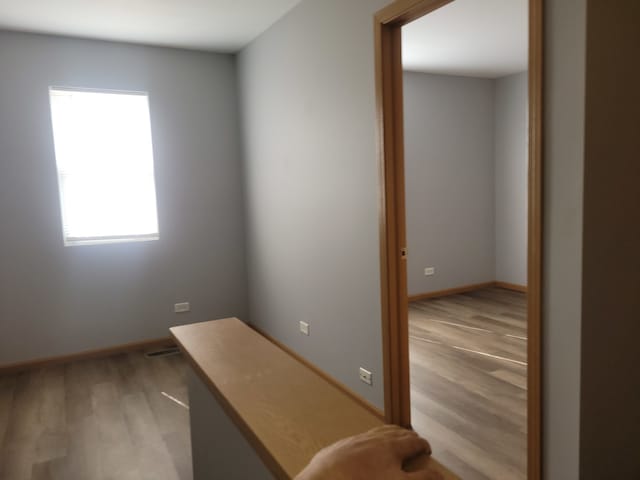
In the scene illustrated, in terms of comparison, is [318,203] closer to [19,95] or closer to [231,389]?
[231,389]

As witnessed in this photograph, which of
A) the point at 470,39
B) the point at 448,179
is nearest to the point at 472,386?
the point at 470,39

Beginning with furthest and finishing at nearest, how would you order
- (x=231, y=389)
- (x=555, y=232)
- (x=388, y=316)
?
(x=388, y=316), (x=555, y=232), (x=231, y=389)

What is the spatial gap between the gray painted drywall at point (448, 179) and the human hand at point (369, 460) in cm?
492

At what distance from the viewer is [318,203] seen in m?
3.33

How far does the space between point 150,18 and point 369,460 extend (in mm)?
3642

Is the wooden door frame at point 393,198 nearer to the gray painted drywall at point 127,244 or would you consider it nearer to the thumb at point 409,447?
the thumb at point 409,447

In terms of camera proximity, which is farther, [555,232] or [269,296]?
[269,296]

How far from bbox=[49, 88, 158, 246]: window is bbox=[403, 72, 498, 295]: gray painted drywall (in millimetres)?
2951

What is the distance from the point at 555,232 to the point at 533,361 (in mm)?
491

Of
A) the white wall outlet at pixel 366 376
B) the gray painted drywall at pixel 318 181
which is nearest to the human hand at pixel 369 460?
the gray painted drywall at pixel 318 181

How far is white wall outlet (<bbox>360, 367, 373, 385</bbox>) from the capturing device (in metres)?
2.86

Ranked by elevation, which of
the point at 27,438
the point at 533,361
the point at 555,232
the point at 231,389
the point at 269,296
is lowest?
the point at 27,438

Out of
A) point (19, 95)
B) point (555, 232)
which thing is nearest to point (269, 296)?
point (19, 95)

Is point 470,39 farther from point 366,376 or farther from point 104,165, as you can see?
point 104,165
